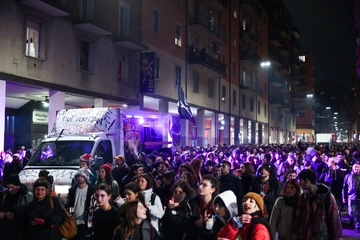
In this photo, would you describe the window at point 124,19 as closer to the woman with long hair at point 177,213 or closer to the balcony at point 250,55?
the woman with long hair at point 177,213

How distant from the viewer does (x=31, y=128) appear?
24828 mm

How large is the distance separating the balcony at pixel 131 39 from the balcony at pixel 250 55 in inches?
896

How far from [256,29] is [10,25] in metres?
42.3

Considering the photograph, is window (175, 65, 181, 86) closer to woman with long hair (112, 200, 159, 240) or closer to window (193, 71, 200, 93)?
window (193, 71, 200, 93)

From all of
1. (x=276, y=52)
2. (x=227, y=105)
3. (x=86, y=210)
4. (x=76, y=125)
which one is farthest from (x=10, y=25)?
(x=276, y=52)

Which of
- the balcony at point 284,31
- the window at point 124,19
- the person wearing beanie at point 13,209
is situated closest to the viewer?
the person wearing beanie at point 13,209

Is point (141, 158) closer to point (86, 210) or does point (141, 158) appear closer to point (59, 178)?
point (59, 178)

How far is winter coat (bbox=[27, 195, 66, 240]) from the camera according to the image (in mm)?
5609

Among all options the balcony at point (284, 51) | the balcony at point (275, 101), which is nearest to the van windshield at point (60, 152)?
the balcony at point (275, 101)

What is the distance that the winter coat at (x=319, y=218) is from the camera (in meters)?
5.55

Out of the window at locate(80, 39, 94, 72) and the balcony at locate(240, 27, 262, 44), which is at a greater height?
the balcony at locate(240, 27, 262, 44)

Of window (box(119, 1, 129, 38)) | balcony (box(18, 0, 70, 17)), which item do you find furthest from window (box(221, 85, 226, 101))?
balcony (box(18, 0, 70, 17))

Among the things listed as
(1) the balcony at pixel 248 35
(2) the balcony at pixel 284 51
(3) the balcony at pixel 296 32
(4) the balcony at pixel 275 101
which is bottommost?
(4) the balcony at pixel 275 101

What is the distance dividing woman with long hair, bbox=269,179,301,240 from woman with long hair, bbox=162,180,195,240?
124cm
